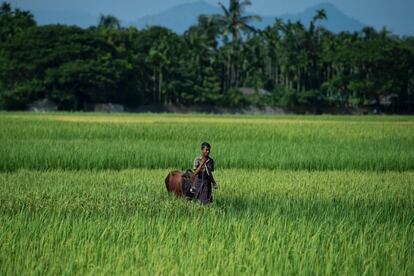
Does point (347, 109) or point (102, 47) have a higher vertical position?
point (102, 47)

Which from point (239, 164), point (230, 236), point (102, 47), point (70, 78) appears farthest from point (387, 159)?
point (102, 47)

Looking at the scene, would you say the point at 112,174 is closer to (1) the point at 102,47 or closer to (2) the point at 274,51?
(1) the point at 102,47

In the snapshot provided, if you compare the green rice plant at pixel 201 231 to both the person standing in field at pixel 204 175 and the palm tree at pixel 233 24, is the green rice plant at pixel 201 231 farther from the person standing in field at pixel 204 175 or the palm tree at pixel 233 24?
the palm tree at pixel 233 24

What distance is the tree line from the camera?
2045 inches

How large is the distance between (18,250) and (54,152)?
9.35 metres

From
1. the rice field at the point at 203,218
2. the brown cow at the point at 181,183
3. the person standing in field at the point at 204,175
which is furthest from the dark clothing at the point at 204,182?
the rice field at the point at 203,218

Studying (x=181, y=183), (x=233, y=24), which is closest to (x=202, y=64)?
(x=233, y=24)

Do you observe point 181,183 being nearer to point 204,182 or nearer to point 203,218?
point 204,182

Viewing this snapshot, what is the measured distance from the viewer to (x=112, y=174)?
11789mm

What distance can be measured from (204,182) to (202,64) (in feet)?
186

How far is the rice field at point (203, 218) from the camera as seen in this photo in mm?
4980

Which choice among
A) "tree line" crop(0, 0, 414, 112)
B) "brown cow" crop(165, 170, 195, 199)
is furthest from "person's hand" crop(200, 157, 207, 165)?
"tree line" crop(0, 0, 414, 112)

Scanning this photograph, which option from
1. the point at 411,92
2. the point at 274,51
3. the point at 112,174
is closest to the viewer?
the point at 112,174

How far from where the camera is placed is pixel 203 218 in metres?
6.68
